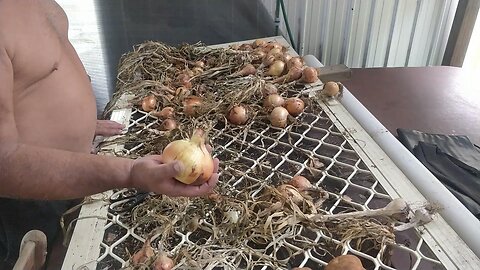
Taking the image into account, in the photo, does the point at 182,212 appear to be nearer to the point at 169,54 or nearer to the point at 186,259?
the point at 186,259

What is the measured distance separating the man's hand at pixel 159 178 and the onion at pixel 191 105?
48 centimetres

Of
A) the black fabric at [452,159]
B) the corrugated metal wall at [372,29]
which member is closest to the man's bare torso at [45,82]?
the black fabric at [452,159]

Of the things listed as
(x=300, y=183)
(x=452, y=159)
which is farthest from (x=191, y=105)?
(x=452, y=159)

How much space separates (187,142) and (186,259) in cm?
20

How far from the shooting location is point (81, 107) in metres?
1.02

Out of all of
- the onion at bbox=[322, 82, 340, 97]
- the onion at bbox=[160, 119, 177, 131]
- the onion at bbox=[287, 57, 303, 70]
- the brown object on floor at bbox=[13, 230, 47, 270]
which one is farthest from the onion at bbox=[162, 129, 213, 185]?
the onion at bbox=[287, 57, 303, 70]

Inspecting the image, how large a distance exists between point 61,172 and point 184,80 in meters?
0.72

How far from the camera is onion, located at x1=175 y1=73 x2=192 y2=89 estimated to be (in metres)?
1.35

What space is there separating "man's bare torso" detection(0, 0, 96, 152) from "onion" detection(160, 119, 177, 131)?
169mm

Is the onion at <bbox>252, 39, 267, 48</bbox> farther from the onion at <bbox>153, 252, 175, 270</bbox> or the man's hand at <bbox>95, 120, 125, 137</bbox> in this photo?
the onion at <bbox>153, 252, 175, 270</bbox>

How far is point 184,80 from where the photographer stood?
1.36 m

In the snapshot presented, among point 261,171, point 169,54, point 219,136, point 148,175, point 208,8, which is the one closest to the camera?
point 148,175

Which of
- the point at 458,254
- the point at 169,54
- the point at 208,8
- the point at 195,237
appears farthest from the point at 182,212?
the point at 208,8

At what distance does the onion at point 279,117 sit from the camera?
1.14 meters
